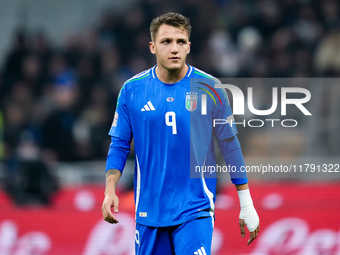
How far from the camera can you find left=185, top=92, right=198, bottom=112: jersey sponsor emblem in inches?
158

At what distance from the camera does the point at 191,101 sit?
4047 millimetres

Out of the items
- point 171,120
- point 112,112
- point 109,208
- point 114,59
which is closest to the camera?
point 109,208

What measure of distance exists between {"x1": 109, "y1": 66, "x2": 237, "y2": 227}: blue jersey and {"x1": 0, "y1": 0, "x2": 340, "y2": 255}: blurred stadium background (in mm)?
2836

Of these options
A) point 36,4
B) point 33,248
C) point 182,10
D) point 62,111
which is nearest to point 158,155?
point 33,248

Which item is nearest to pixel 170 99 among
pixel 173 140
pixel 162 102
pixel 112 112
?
pixel 162 102

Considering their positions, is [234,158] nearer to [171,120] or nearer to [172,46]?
[171,120]

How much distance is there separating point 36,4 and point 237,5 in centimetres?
382

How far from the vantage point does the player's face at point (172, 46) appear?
3969mm

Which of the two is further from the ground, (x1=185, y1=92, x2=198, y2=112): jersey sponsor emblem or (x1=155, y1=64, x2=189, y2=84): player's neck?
(x1=155, y1=64, x2=189, y2=84): player's neck

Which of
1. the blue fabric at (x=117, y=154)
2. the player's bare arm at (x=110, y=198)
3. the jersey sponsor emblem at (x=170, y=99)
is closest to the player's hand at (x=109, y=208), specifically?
the player's bare arm at (x=110, y=198)

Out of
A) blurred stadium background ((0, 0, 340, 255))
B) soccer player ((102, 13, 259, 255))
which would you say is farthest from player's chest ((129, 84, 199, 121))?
blurred stadium background ((0, 0, 340, 255))

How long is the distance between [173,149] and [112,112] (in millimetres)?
5973

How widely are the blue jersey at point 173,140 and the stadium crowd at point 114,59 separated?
17.0 feet

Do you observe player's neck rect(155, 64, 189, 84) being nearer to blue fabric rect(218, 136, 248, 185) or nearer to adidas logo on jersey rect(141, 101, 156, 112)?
adidas logo on jersey rect(141, 101, 156, 112)
